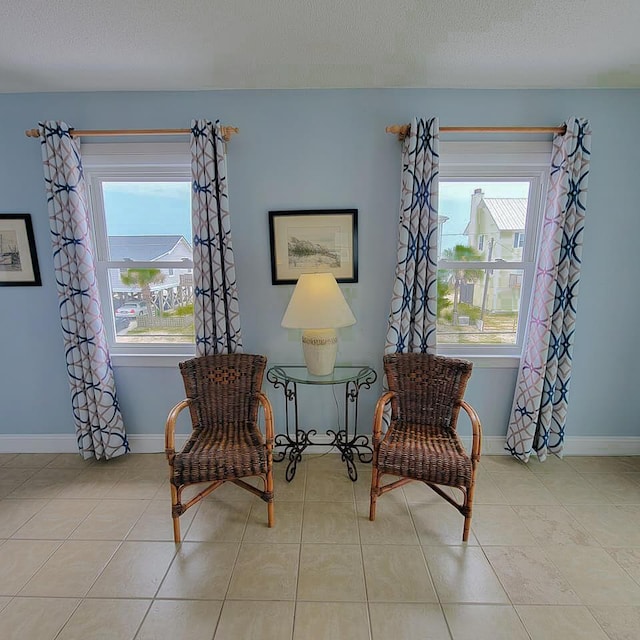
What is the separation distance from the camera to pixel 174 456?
5.73ft

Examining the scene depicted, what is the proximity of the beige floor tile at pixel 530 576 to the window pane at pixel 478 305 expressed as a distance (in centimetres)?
131

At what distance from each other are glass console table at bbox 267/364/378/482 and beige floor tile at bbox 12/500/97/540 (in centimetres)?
117

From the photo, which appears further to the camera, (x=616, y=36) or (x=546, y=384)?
(x=546, y=384)

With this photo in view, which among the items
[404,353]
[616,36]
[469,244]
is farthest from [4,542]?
[616,36]

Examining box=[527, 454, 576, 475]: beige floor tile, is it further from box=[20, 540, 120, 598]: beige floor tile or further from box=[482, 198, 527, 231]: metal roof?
box=[20, 540, 120, 598]: beige floor tile

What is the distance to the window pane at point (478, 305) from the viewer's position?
2.47m

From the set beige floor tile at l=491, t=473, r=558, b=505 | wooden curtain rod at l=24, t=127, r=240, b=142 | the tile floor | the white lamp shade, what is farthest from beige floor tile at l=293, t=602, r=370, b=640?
wooden curtain rod at l=24, t=127, r=240, b=142

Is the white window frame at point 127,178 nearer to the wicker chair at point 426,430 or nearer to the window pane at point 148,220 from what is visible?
the window pane at point 148,220

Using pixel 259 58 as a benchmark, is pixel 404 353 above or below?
below

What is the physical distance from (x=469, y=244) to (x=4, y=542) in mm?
3252

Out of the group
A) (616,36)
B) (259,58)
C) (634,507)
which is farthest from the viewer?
(634,507)

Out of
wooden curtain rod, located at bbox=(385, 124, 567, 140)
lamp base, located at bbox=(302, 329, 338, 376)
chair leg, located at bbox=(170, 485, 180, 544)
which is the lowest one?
chair leg, located at bbox=(170, 485, 180, 544)

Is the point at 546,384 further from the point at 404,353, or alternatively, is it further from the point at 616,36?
the point at 616,36

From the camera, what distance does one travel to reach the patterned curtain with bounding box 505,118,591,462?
2129 mm
